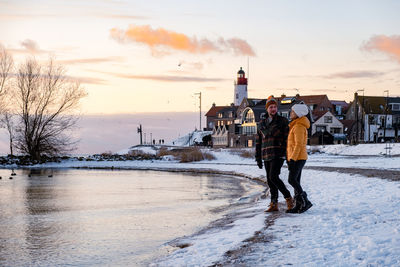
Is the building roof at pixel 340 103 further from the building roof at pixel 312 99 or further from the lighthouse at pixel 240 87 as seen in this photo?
the lighthouse at pixel 240 87

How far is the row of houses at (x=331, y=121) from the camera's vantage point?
80250 mm

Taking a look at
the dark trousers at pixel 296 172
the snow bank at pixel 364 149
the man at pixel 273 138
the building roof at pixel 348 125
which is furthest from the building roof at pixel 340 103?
the dark trousers at pixel 296 172

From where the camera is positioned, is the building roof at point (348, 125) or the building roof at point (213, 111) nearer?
the building roof at point (348, 125)

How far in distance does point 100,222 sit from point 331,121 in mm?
74806

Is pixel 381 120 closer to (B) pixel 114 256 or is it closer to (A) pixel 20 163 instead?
(A) pixel 20 163

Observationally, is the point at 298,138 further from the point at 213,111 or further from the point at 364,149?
the point at 213,111

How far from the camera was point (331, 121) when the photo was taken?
81062 millimetres

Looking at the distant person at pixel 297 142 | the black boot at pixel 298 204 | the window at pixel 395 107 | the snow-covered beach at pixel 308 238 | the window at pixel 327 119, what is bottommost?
the snow-covered beach at pixel 308 238

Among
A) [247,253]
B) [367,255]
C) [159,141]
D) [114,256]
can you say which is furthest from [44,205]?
[159,141]

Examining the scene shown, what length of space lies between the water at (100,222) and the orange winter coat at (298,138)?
8.09 feet

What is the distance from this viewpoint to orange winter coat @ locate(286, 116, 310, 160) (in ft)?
28.9

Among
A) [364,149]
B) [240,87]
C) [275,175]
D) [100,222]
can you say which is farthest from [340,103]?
[100,222]

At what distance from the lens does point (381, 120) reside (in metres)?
86.9

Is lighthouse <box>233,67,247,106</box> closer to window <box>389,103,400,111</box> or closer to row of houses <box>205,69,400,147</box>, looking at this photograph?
row of houses <box>205,69,400,147</box>
